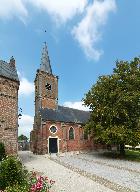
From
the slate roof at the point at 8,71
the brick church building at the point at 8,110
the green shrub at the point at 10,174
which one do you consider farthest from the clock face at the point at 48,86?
the green shrub at the point at 10,174

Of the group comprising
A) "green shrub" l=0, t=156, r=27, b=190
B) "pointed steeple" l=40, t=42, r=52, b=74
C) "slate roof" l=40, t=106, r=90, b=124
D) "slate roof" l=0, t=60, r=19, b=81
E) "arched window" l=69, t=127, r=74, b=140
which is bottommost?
"green shrub" l=0, t=156, r=27, b=190

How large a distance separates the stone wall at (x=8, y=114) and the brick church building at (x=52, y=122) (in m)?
13.0

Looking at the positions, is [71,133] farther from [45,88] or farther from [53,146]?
[45,88]

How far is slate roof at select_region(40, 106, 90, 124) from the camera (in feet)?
141

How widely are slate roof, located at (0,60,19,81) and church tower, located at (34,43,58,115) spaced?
46.0 ft

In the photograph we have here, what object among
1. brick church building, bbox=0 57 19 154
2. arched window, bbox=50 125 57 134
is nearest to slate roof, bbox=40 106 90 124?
arched window, bbox=50 125 57 134

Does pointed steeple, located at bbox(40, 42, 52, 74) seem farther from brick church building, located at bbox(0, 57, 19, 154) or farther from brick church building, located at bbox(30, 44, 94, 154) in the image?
brick church building, located at bbox(0, 57, 19, 154)

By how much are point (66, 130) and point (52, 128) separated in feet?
9.62

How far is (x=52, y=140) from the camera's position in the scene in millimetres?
41781

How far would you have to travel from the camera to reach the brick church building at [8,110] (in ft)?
88.2

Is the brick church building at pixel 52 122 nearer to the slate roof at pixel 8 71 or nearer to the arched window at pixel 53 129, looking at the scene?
the arched window at pixel 53 129

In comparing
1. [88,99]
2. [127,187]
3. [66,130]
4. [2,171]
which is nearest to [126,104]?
[88,99]

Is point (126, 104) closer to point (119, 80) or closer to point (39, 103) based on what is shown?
point (119, 80)

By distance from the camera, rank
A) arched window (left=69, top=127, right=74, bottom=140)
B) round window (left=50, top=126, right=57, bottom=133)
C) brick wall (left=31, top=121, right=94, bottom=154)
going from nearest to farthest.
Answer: brick wall (left=31, top=121, right=94, bottom=154), round window (left=50, top=126, right=57, bottom=133), arched window (left=69, top=127, right=74, bottom=140)
